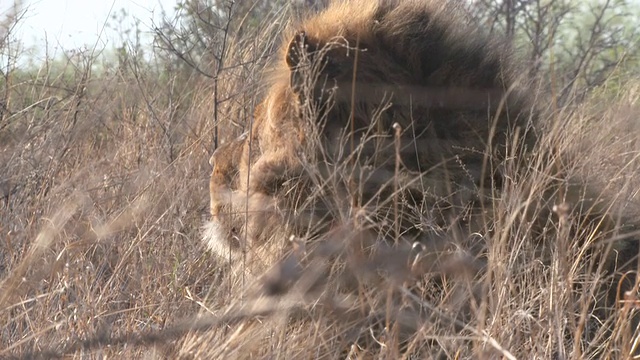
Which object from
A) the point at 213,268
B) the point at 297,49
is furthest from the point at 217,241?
the point at 297,49

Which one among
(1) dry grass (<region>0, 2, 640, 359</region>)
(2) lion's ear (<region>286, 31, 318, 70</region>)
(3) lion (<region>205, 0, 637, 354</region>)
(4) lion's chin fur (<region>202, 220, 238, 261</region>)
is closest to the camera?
(1) dry grass (<region>0, 2, 640, 359</region>)

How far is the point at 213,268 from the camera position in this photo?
415cm

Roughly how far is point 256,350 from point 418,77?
3.64ft

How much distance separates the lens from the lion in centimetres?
334

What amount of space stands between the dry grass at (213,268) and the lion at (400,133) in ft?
0.37

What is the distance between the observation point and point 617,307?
307cm

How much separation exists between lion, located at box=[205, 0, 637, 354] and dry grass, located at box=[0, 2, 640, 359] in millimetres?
114

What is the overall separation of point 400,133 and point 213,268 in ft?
3.99

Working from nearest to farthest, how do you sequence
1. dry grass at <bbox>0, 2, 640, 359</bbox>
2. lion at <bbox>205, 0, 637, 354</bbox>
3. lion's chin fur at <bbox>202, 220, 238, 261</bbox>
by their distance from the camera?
dry grass at <bbox>0, 2, 640, 359</bbox> → lion at <bbox>205, 0, 637, 354</bbox> → lion's chin fur at <bbox>202, 220, 238, 261</bbox>

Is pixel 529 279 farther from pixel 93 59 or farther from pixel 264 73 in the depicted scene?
pixel 93 59

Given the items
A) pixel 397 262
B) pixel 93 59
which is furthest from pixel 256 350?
pixel 93 59

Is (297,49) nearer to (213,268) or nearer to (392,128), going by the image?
(392,128)

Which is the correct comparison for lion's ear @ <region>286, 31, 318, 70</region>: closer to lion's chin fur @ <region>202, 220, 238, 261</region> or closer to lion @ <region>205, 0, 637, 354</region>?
lion @ <region>205, 0, 637, 354</region>

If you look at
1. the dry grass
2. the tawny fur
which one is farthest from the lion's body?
the dry grass
